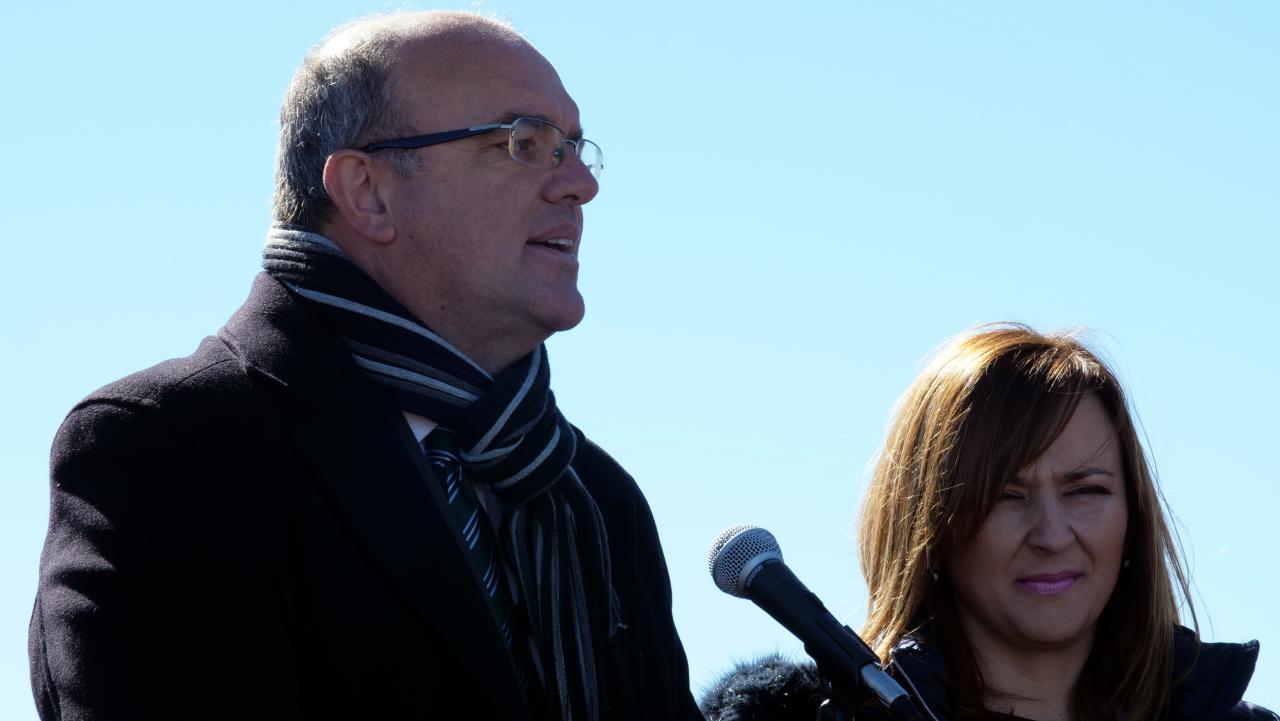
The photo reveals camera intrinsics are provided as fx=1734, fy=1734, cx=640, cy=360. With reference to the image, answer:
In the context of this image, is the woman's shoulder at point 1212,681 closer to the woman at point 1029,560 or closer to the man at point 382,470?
the woman at point 1029,560

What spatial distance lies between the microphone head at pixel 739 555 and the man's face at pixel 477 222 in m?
0.84

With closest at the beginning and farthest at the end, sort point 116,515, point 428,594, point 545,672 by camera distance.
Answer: point 116,515 → point 428,594 → point 545,672

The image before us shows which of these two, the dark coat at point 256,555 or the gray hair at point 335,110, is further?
the gray hair at point 335,110

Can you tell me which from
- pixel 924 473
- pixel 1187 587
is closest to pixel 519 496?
pixel 924 473

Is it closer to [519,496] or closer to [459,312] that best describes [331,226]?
[459,312]

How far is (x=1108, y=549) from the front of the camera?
458 centimetres

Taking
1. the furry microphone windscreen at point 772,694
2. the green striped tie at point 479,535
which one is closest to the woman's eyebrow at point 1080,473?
the furry microphone windscreen at point 772,694

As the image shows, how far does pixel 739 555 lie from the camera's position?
3.59m

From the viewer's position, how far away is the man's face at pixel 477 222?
420cm

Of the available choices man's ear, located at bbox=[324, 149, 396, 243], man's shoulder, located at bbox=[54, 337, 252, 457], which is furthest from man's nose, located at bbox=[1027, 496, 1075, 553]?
man's shoulder, located at bbox=[54, 337, 252, 457]

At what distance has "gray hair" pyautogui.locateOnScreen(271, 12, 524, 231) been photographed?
169 inches

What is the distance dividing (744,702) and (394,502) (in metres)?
1.16

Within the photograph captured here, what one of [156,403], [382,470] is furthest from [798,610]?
[156,403]

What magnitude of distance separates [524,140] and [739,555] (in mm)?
1312
